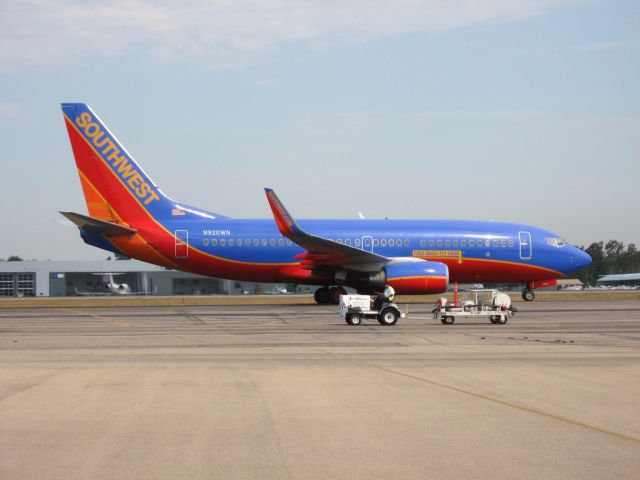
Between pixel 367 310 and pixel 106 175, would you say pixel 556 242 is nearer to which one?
pixel 367 310

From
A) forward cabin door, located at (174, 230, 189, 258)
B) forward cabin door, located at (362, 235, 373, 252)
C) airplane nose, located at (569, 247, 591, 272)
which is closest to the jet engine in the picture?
forward cabin door, located at (362, 235, 373, 252)

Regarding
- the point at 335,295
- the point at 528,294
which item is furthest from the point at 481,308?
the point at 528,294

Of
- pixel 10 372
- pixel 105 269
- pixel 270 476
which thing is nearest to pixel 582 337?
pixel 10 372

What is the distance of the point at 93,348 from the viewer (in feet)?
75.5

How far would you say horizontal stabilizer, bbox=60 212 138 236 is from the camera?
4299 centimetres

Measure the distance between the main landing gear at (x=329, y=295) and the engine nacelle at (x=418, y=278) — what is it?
6.75 m

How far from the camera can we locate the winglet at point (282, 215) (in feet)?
132

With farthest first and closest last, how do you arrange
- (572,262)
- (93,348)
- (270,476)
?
(572,262), (93,348), (270,476)

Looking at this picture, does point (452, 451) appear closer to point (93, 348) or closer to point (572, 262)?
point (93, 348)

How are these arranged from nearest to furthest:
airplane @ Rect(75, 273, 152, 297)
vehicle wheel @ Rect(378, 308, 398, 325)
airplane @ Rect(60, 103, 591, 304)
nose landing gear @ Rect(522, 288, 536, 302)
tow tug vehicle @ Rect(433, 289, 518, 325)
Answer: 1. vehicle wheel @ Rect(378, 308, 398, 325)
2. tow tug vehicle @ Rect(433, 289, 518, 325)
3. airplane @ Rect(60, 103, 591, 304)
4. nose landing gear @ Rect(522, 288, 536, 302)
5. airplane @ Rect(75, 273, 152, 297)

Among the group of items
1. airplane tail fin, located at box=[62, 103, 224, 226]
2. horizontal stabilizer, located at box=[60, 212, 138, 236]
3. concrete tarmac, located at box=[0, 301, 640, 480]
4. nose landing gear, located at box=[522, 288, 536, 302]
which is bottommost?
concrete tarmac, located at box=[0, 301, 640, 480]

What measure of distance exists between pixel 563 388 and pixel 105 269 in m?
104

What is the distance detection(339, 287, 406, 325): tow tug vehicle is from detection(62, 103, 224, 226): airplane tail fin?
1660 cm

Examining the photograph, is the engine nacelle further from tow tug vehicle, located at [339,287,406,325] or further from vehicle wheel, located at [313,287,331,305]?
tow tug vehicle, located at [339,287,406,325]
